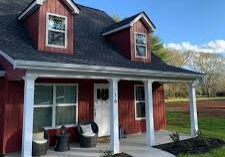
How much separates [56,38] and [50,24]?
0.57 meters

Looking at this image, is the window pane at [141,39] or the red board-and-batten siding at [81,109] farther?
the window pane at [141,39]

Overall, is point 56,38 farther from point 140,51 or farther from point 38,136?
point 140,51

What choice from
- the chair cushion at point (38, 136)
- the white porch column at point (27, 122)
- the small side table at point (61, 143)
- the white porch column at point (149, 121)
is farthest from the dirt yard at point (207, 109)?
the white porch column at point (27, 122)

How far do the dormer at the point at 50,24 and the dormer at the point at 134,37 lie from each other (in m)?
2.91

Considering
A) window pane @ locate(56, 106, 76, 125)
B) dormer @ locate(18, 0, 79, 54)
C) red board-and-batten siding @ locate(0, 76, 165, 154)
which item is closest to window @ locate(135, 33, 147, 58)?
red board-and-batten siding @ locate(0, 76, 165, 154)

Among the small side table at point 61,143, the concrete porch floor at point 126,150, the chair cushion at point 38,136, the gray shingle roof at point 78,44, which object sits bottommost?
the concrete porch floor at point 126,150

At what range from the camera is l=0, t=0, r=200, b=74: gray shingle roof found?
8446mm

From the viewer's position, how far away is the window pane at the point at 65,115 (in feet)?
33.8

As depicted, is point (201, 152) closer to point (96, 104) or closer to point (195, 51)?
point (96, 104)

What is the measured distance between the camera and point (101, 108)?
11.9m

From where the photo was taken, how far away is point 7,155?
861cm

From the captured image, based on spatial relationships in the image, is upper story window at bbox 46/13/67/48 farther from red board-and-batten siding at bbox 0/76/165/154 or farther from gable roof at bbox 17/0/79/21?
red board-and-batten siding at bbox 0/76/165/154

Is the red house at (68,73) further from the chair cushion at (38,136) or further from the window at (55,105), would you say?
the chair cushion at (38,136)

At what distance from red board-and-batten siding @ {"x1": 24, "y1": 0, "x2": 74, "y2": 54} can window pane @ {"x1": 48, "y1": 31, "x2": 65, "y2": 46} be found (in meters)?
0.21
